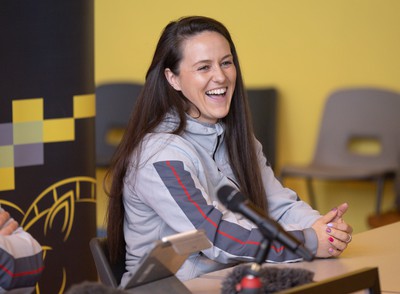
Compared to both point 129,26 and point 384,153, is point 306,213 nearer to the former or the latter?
point 384,153

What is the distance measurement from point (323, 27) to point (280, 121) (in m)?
0.72

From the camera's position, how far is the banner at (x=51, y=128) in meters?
3.00

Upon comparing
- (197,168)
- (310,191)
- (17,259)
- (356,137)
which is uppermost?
(197,168)

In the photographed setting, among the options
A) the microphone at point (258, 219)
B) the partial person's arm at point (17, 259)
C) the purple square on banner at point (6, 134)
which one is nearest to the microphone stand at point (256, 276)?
the microphone at point (258, 219)

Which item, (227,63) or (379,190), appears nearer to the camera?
(227,63)

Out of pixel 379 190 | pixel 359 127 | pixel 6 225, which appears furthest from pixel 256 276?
pixel 359 127

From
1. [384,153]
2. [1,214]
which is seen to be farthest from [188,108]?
Result: [384,153]

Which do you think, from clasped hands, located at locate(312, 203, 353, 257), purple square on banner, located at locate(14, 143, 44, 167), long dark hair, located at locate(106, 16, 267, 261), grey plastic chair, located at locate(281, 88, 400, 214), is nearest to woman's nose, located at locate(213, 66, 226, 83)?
long dark hair, located at locate(106, 16, 267, 261)

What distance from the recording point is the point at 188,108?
2.75 meters

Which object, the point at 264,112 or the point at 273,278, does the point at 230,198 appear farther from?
the point at 264,112

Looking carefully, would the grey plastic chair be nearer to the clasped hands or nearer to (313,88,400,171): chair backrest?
(313,88,400,171): chair backrest

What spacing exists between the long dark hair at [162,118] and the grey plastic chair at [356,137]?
2.53 meters

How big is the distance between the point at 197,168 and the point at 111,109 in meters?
3.57

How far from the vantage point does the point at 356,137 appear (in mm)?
5629
